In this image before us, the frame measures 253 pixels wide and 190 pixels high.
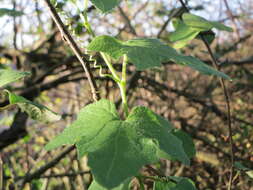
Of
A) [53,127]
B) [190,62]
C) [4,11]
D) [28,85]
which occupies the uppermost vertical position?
[4,11]

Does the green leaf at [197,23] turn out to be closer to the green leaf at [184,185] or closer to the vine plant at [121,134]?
the vine plant at [121,134]

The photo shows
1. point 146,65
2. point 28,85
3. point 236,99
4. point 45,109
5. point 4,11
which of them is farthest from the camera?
point 236,99

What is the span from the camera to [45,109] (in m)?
1.05

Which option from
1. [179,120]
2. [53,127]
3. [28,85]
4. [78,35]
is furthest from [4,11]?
[53,127]

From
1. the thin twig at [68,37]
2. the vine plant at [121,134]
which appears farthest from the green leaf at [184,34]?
the thin twig at [68,37]

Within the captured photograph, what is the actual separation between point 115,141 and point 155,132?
4.6 inches

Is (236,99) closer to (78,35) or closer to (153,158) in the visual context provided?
(78,35)

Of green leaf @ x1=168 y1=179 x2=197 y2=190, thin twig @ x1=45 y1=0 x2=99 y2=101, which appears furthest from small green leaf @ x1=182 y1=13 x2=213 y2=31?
green leaf @ x1=168 y1=179 x2=197 y2=190

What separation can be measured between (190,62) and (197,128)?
2.24 meters

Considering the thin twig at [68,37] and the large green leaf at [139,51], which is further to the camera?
the thin twig at [68,37]

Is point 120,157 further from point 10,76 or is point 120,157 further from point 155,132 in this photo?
point 10,76

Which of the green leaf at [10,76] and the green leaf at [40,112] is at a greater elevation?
the green leaf at [10,76]

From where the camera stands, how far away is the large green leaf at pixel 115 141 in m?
0.70

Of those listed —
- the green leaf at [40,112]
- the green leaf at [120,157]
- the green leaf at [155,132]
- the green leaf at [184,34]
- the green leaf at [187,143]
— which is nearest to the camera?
the green leaf at [120,157]
